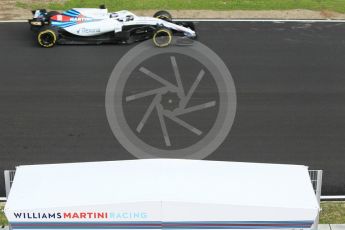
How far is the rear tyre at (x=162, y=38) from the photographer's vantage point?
61.3 feet

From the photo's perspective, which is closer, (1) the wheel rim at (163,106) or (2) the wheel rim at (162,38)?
(1) the wheel rim at (163,106)

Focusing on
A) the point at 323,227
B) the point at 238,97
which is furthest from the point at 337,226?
the point at 238,97

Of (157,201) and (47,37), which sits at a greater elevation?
(47,37)

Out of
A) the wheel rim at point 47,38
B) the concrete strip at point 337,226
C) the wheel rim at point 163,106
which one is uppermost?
the wheel rim at point 47,38

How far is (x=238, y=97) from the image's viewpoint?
15867 millimetres

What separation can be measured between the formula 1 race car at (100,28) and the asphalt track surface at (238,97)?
353 mm

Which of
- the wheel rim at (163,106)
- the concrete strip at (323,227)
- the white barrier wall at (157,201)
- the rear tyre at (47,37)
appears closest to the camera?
the white barrier wall at (157,201)

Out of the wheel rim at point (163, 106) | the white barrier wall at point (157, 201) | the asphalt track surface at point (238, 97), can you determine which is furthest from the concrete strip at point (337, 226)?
the wheel rim at point (163, 106)

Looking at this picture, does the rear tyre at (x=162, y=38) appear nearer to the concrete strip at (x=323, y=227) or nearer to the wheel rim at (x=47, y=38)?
the wheel rim at (x=47, y=38)

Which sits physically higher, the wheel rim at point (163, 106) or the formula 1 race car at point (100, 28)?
the formula 1 race car at point (100, 28)

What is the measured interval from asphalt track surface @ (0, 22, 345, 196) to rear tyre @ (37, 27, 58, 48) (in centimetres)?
22

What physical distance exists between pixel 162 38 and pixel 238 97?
4.06 metres

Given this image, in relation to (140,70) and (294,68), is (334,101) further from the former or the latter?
(140,70)

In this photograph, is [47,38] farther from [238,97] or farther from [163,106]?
[238,97]
